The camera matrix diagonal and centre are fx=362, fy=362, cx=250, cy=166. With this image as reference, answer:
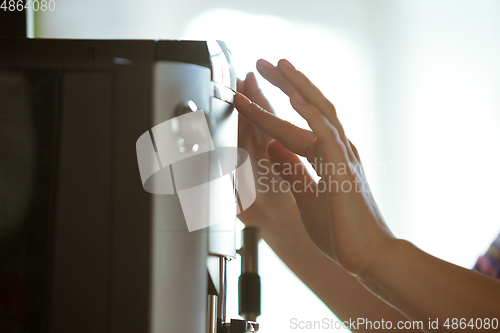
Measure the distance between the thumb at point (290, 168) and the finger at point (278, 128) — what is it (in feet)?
0.27

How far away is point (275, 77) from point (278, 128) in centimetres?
7

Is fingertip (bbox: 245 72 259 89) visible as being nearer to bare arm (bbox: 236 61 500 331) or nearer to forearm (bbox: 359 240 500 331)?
bare arm (bbox: 236 61 500 331)

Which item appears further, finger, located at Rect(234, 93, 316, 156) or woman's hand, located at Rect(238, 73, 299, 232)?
Result: woman's hand, located at Rect(238, 73, 299, 232)

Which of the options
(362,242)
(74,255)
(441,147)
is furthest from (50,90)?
(441,147)

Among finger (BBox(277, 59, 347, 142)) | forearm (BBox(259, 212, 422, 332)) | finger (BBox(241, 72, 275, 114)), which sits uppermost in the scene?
finger (BBox(241, 72, 275, 114))

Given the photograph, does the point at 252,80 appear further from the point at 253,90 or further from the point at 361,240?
the point at 361,240

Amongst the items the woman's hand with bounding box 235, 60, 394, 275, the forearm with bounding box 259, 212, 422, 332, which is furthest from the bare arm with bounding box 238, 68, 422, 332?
the woman's hand with bounding box 235, 60, 394, 275

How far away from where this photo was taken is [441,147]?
3.08 feet

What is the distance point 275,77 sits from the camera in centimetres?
47

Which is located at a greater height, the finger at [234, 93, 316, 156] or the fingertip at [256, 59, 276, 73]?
the fingertip at [256, 59, 276, 73]

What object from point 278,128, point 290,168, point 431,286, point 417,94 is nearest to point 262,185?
point 290,168

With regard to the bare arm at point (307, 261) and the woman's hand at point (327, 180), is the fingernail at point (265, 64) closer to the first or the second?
the woman's hand at point (327, 180)

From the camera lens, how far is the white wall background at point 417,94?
91 centimetres

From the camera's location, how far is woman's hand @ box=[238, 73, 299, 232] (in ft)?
1.86
